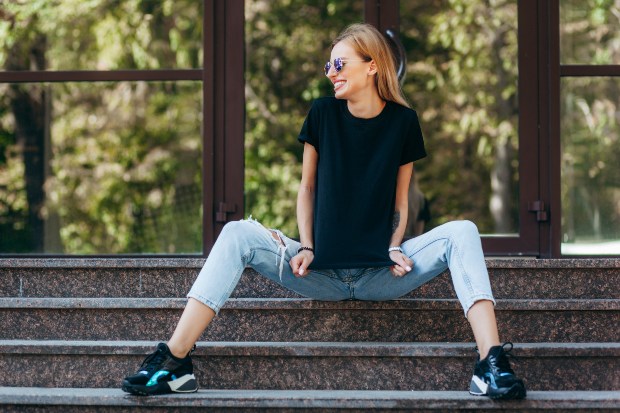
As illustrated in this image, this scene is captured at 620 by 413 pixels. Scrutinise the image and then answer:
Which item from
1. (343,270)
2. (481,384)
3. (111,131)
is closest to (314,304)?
(343,270)

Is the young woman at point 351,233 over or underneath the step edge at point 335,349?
over

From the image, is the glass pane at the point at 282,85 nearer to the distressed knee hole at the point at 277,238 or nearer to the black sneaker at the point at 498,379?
the distressed knee hole at the point at 277,238

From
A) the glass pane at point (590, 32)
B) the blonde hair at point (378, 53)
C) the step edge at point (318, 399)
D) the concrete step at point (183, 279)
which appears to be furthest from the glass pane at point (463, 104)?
the step edge at point (318, 399)

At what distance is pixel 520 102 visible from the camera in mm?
4270

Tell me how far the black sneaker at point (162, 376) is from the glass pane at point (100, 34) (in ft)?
8.79

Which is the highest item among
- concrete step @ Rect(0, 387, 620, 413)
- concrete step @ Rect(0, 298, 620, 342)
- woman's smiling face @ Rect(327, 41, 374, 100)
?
woman's smiling face @ Rect(327, 41, 374, 100)

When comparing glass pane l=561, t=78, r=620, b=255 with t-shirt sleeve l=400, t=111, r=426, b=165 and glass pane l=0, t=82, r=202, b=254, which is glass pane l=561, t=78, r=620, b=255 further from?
glass pane l=0, t=82, r=202, b=254

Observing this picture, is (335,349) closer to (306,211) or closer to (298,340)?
(298,340)

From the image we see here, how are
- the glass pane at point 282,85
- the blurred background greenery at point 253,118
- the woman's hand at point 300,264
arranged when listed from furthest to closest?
the glass pane at point 282,85 → the blurred background greenery at point 253,118 → the woman's hand at point 300,264

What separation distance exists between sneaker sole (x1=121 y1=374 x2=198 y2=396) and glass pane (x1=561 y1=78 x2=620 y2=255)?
2267 millimetres

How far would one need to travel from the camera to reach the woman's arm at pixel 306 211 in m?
3.07

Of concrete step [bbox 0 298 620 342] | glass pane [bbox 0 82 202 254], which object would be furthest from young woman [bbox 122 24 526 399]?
glass pane [bbox 0 82 202 254]

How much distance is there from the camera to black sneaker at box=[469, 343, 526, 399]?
269 centimetres

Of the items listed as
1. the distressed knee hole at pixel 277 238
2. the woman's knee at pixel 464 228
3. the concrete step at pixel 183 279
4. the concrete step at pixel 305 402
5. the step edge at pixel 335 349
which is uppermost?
the woman's knee at pixel 464 228
